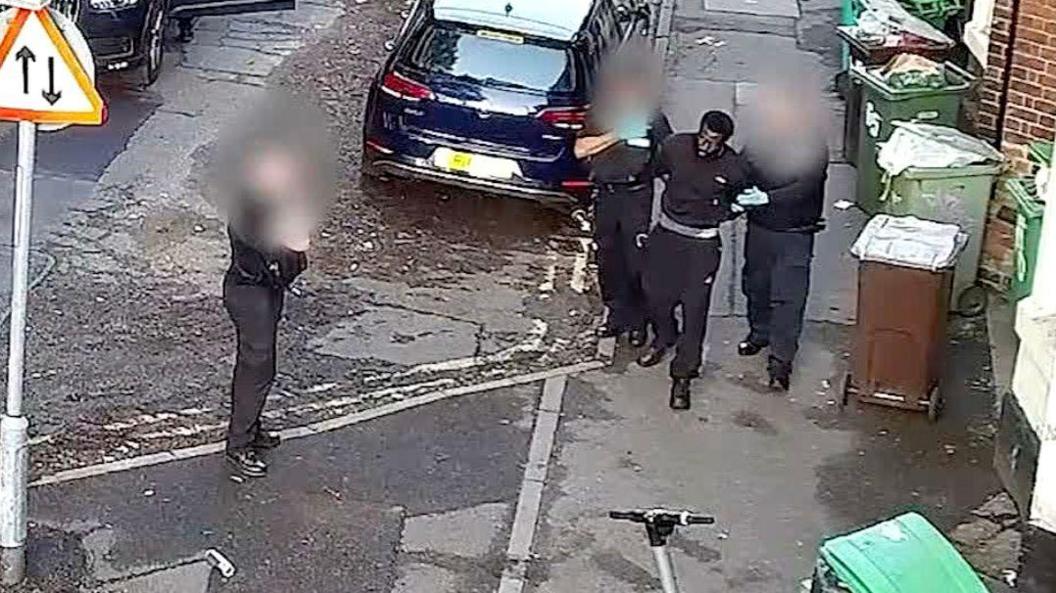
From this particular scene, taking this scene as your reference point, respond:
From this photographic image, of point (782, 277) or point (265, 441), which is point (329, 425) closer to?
point (265, 441)

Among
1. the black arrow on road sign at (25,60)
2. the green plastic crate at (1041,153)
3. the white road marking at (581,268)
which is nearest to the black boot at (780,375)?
the white road marking at (581,268)

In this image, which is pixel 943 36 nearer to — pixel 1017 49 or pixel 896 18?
pixel 896 18

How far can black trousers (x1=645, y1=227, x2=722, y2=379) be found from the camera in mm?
10641

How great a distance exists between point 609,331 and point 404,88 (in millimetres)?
2947

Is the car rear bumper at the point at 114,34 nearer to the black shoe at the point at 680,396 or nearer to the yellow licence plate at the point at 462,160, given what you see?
the yellow licence plate at the point at 462,160

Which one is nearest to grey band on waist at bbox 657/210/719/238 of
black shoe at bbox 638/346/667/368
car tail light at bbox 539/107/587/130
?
black shoe at bbox 638/346/667/368

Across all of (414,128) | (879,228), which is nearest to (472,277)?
(414,128)

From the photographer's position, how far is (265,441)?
32.6 feet

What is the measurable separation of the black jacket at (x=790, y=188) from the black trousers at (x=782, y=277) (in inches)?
3.7

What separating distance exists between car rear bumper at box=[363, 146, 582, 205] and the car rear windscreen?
67 cm

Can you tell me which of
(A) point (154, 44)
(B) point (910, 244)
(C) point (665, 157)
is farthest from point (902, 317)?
(A) point (154, 44)

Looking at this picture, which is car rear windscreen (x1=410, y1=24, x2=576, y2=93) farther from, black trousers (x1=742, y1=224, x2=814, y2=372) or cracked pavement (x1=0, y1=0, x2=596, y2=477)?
black trousers (x1=742, y1=224, x2=814, y2=372)

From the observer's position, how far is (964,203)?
12.3m

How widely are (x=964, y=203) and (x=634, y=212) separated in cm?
241
